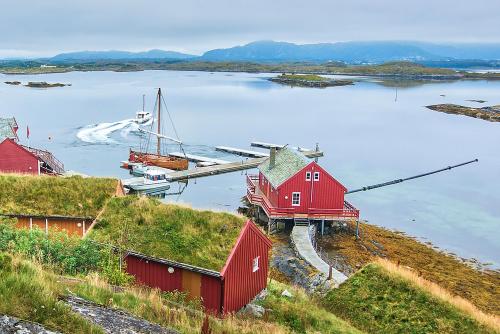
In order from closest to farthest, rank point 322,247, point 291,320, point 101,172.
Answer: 1. point 291,320
2. point 322,247
3. point 101,172

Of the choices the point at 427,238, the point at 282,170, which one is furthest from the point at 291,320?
the point at 427,238

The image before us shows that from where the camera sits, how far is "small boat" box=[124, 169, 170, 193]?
5244 cm

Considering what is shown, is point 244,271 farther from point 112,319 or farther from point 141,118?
point 141,118

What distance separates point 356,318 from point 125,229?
936 cm

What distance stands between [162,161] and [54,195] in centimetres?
4167

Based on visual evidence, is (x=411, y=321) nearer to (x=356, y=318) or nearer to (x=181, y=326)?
(x=356, y=318)

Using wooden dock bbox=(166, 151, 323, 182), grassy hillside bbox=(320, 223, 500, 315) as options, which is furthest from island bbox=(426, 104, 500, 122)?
grassy hillside bbox=(320, 223, 500, 315)

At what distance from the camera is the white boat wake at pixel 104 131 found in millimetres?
81062

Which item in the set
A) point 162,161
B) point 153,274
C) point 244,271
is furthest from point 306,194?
point 162,161

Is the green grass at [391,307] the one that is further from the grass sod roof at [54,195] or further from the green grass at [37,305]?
the green grass at [37,305]

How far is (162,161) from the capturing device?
2489 inches

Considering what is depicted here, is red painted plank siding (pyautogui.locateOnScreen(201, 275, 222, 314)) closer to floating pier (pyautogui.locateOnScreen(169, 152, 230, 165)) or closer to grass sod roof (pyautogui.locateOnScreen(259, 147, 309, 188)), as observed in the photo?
grass sod roof (pyautogui.locateOnScreen(259, 147, 309, 188))

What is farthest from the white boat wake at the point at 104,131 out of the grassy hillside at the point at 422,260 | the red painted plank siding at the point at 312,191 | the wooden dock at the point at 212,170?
the grassy hillside at the point at 422,260

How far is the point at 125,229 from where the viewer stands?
1867 centimetres
